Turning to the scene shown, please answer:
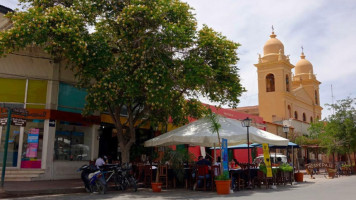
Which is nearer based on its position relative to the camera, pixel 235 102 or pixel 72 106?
pixel 235 102

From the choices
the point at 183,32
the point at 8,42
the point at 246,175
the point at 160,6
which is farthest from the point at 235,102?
the point at 8,42

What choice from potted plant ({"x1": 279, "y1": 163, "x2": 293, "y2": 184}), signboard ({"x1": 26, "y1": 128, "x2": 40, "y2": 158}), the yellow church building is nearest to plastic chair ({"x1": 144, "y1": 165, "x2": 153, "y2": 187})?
signboard ({"x1": 26, "y1": 128, "x2": 40, "y2": 158})

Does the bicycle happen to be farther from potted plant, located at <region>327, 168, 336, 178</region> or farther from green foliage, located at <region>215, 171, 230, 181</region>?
potted plant, located at <region>327, 168, 336, 178</region>

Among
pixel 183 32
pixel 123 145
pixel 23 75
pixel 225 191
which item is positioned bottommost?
pixel 225 191

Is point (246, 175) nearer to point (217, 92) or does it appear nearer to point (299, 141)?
point (217, 92)

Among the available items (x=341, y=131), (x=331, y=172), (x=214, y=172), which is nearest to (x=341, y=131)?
(x=341, y=131)

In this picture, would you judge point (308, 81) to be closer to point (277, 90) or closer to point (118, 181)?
point (277, 90)

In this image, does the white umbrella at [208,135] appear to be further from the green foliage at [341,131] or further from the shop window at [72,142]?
the green foliage at [341,131]

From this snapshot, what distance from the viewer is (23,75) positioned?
1571cm

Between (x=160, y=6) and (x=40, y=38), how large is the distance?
4840mm

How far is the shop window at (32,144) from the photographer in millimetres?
15406

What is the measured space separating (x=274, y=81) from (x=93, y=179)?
34.4 meters

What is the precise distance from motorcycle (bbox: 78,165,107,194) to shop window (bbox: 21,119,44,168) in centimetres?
443

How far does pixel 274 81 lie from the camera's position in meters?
42.5
